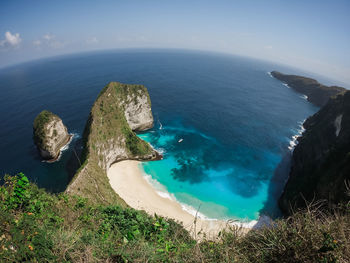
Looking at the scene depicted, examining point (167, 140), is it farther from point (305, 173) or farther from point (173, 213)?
point (305, 173)

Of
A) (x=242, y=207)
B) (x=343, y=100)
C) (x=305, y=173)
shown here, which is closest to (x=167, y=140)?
(x=242, y=207)

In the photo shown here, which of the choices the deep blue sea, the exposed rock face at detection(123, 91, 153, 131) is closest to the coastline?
the deep blue sea

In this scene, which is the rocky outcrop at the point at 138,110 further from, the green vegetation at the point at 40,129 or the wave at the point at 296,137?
the wave at the point at 296,137

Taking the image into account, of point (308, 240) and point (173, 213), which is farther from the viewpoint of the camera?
point (173, 213)

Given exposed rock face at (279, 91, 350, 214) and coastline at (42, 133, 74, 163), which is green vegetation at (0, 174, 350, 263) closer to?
exposed rock face at (279, 91, 350, 214)

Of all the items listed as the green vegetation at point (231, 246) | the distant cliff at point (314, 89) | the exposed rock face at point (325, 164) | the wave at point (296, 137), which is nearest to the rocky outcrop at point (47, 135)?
the green vegetation at point (231, 246)
